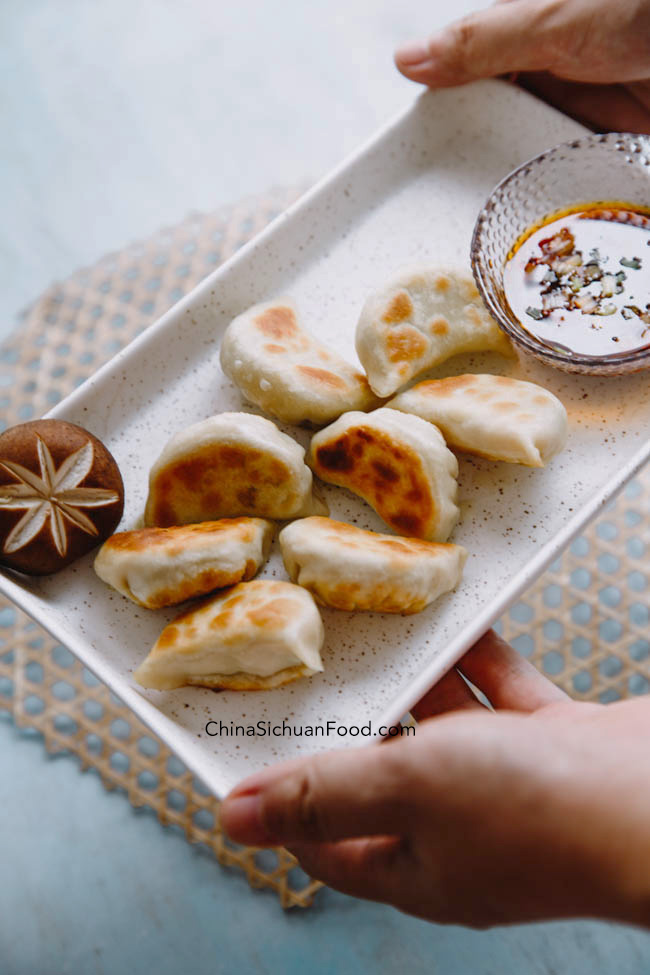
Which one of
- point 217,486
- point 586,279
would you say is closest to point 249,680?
point 217,486

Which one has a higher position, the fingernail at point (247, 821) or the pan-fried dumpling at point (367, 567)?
Result: the pan-fried dumpling at point (367, 567)

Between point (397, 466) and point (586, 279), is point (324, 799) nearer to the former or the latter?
point (397, 466)

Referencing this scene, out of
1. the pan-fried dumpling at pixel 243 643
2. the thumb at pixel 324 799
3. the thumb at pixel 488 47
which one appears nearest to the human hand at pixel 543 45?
the thumb at pixel 488 47

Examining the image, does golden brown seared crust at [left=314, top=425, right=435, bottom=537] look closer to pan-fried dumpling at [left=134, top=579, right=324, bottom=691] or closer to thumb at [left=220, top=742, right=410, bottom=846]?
pan-fried dumpling at [left=134, top=579, right=324, bottom=691]

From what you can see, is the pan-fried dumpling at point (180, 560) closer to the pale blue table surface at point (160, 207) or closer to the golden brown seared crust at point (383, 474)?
the golden brown seared crust at point (383, 474)

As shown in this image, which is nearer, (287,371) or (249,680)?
(249,680)

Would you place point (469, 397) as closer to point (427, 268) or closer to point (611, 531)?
point (427, 268)
